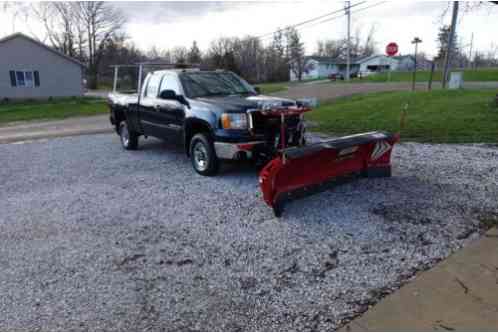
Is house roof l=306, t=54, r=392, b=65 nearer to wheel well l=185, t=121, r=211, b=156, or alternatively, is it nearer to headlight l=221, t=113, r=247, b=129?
wheel well l=185, t=121, r=211, b=156

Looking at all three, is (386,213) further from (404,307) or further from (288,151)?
(404,307)

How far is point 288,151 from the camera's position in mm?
4520

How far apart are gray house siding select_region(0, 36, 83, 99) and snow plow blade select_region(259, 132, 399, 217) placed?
3197cm

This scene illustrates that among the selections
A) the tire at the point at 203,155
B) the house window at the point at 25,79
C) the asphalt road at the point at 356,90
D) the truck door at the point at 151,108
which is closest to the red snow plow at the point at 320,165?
the tire at the point at 203,155

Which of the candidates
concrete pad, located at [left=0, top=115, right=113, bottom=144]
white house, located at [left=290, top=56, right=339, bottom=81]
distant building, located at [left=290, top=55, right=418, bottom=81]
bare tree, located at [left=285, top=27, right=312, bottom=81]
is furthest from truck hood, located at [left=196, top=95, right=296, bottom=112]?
white house, located at [left=290, top=56, right=339, bottom=81]

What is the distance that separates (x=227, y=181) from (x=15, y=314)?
12.3 ft

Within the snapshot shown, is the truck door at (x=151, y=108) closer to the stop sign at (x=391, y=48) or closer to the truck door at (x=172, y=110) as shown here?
the truck door at (x=172, y=110)

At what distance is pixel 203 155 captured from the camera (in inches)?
261

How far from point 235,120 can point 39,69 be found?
31836 millimetres

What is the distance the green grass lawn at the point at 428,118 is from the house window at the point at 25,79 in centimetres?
2634

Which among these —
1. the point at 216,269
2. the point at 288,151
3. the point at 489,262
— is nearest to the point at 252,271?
the point at 216,269

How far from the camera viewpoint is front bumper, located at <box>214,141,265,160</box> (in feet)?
19.3

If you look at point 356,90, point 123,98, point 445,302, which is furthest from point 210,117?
point 356,90

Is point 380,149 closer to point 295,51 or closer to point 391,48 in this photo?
point 391,48
